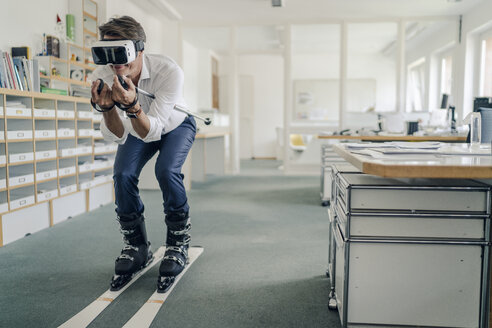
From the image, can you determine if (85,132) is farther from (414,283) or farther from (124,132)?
(414,283)

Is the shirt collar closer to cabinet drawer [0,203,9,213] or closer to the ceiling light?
cabinet drawer [0,203,9,213]

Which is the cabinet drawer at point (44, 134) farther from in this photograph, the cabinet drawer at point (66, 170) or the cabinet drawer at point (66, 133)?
the cabinet drawer at point (66, 170)

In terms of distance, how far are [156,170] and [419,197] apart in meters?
1.13

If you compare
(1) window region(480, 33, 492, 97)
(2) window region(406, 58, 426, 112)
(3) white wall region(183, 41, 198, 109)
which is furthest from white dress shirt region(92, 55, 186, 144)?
(2) window region(406, 58, 426, 112)

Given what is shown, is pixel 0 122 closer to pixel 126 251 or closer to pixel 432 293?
pixel 126 251

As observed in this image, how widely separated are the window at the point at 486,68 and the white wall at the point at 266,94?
4571 mm

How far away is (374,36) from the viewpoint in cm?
805

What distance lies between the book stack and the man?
1.32m

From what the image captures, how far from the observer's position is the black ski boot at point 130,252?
5.96ft

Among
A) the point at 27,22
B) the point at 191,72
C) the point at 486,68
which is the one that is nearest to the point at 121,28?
the point at 27,22

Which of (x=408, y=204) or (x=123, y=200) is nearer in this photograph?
(x=408, y=204)

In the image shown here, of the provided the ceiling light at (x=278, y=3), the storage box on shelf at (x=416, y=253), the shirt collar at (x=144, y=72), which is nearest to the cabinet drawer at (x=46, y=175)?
the shirt collar at (x=144, y=72)

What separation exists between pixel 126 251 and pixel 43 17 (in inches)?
108

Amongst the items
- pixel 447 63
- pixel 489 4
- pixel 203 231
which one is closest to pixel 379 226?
pixel 203 231
